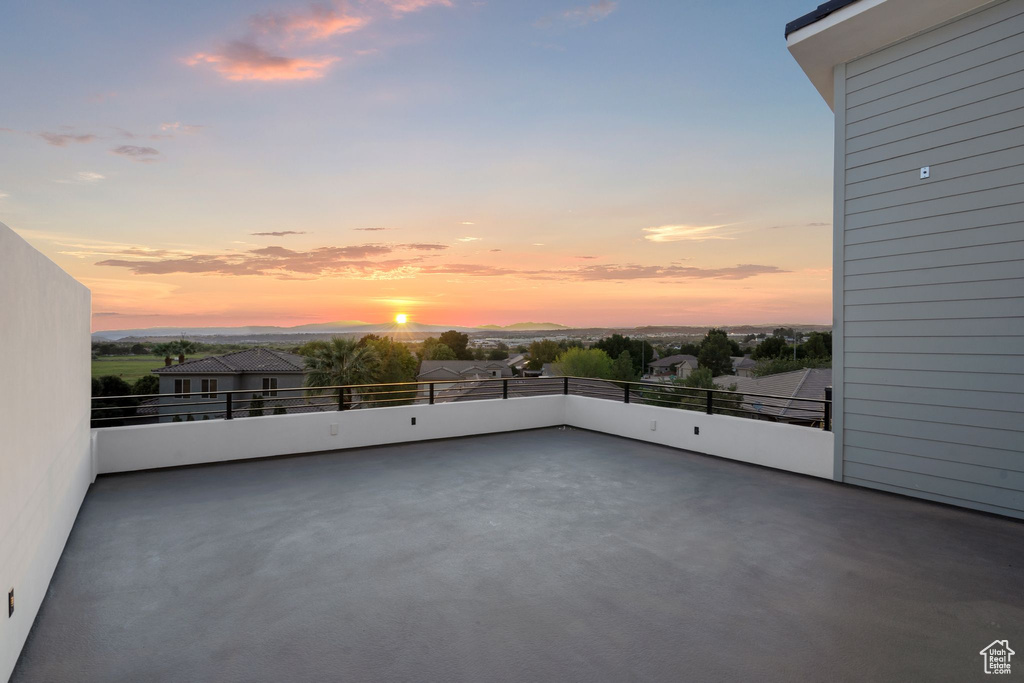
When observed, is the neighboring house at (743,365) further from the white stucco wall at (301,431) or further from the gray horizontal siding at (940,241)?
the gray horizontal siding at (940,241)

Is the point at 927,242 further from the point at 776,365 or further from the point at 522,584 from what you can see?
the point at 776,365

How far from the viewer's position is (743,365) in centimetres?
3409

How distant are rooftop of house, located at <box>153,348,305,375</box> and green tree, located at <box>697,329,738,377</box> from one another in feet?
77.3

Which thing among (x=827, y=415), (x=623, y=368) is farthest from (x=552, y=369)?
(x=827, y=415)

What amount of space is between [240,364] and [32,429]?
79.2 feet

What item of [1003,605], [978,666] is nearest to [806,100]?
[1003,605]

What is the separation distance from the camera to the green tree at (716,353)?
1268 inches

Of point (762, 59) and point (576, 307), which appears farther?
point (576, 307)

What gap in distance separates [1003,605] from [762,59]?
6813 mm

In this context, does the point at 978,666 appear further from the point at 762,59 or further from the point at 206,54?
the point at 206,54

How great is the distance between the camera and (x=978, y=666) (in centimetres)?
201

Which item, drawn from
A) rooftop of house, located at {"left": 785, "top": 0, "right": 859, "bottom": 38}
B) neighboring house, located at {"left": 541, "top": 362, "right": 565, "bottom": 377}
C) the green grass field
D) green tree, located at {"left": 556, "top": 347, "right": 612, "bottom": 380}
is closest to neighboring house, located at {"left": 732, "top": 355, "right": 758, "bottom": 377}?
green tree, located at {"left": 556, "top": 347, "right": 612, "bottom": 380}

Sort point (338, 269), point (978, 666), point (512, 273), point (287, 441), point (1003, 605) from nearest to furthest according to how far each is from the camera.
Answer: point (978, 666), point (1003, 605), point (287, 441), point (338, 269), point (512, 273)

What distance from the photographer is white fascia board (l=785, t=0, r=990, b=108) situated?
154 inches
